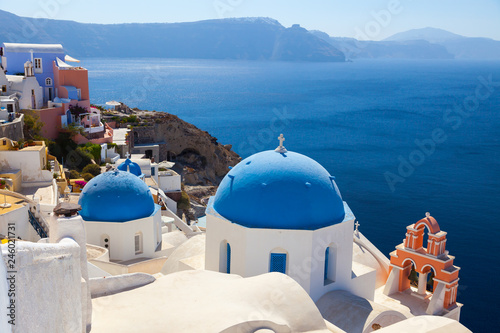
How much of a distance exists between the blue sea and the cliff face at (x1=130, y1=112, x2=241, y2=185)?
36.4ft

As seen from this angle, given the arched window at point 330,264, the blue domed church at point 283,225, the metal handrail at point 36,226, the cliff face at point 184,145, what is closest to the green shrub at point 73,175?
the metal handrail at point 36,226

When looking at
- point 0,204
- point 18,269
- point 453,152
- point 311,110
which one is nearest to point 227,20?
point 311,110

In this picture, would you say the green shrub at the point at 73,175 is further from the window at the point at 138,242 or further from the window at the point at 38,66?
the window at the point at 138,242

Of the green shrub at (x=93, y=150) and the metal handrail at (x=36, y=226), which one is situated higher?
the metal handrail at (x=36, y=226)

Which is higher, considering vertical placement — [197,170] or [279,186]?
[279,186]

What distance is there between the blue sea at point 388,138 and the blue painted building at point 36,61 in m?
23.7

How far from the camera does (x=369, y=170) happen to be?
49.2 metres

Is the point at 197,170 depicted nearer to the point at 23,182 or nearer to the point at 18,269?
the point at 23,182

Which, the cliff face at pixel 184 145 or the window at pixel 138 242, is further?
the cliff face at pixel 184 145

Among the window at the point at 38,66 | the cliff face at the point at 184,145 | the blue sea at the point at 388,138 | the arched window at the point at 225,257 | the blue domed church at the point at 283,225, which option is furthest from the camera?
the cliff face at the point at 184,145

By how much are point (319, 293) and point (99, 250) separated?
6.55 meters

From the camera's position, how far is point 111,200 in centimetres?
1536

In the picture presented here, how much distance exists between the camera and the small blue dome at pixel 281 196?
1188 centimetres

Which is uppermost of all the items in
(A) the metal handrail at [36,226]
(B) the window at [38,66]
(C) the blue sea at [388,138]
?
(B) the window at [38,66]
